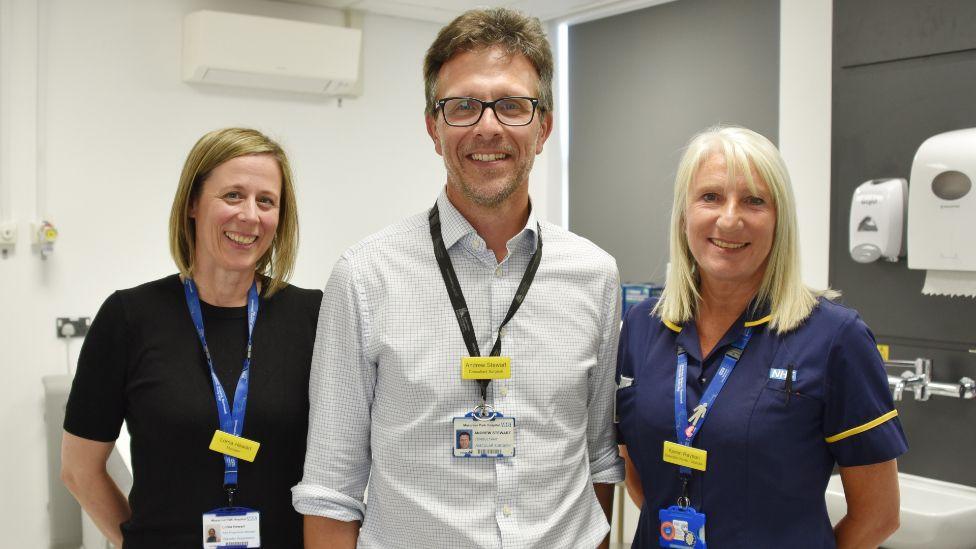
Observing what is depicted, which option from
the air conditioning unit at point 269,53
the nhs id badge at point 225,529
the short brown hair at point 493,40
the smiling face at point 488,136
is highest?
the air conditioning unit at point 269,53

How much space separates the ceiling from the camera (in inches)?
173

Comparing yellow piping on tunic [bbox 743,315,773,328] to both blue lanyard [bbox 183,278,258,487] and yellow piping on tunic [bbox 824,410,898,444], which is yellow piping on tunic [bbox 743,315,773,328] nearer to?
yellow piping on tunic [bbox 824,410,898,444]

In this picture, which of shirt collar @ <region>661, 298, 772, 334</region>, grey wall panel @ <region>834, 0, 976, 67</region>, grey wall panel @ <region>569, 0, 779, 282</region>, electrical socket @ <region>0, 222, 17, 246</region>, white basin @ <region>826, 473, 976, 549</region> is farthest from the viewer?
grey wall panel @ <region>569, 0, 779, 282</region>

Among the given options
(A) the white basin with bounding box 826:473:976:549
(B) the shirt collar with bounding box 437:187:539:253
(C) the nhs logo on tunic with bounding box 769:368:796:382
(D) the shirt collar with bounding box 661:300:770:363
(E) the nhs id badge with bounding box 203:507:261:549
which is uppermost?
(B) the shirt collar with bounding box 437:187:539:253

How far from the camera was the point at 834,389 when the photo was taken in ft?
5.14

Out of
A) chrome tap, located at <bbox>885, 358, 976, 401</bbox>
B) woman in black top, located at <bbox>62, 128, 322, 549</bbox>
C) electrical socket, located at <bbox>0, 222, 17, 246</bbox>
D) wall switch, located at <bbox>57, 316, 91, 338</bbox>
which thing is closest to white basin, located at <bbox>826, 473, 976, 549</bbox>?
chrome tap, located at <bbox>885, 358, 976, 401</bbox>

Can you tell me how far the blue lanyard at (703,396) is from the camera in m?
1.62

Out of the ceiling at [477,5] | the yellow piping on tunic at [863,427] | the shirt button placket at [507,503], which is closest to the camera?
the shirt button placket at [507,503]

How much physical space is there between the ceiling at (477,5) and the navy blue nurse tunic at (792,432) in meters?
3.17

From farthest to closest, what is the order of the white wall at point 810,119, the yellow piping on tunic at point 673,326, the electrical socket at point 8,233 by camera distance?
the electrical socket at point 8,233 → the white wall at point 810,119 → the yellow piping on tunic at point 673,326

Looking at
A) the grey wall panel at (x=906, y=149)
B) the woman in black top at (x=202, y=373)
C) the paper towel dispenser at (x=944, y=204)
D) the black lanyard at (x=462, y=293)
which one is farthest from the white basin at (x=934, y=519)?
the woman in black top at (x=202, y=373)

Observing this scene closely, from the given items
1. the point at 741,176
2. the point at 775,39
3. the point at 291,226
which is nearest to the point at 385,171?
the point at 775,39

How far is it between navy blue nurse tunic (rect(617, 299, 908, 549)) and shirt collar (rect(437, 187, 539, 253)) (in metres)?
0.47

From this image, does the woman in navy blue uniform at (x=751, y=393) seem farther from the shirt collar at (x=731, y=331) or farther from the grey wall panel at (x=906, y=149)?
the grey wall panel at (x=906, y=149)
